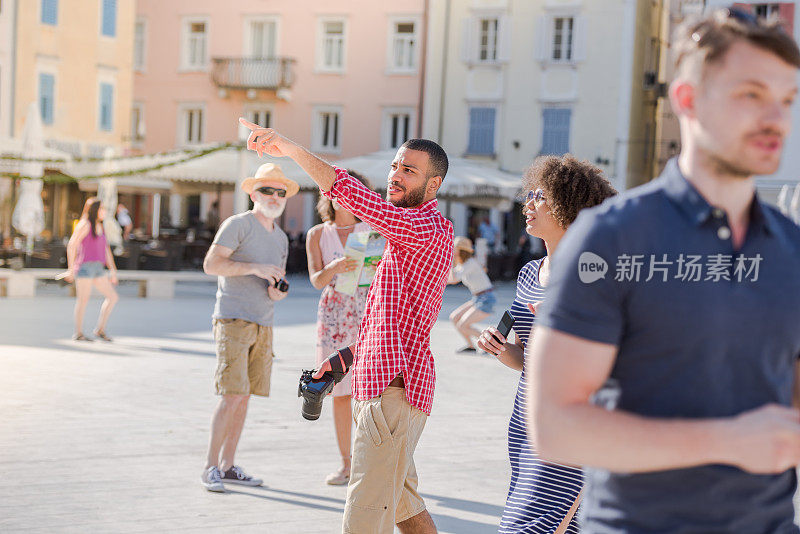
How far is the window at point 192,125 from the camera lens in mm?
42750

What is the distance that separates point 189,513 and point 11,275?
1518 cm

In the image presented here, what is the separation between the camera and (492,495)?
6.67 metres

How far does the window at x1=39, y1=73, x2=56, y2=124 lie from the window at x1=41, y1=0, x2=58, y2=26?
1755 millimetres

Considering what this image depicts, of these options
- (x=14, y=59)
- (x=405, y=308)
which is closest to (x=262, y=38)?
(x=14, y=59)

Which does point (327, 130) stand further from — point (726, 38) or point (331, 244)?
point (726, 38)

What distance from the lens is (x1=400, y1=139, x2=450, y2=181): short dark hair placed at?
462 cm

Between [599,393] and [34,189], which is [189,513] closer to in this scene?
[599,393]

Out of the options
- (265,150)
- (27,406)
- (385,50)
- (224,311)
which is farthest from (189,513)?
(385,50)

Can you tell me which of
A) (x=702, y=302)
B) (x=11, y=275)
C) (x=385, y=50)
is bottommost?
(x=11, y=275)

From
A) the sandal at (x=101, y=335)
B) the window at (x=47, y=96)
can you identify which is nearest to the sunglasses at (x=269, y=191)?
the sandal at (x=101, y=335)

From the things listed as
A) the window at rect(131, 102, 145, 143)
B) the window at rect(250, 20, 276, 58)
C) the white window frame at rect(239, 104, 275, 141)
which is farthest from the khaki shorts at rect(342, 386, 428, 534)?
the window at rect(131, 102, 145, 143)

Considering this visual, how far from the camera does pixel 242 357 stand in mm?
6699

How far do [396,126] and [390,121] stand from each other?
30 cm

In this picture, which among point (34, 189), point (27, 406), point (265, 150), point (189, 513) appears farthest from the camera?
point (34, 189)
